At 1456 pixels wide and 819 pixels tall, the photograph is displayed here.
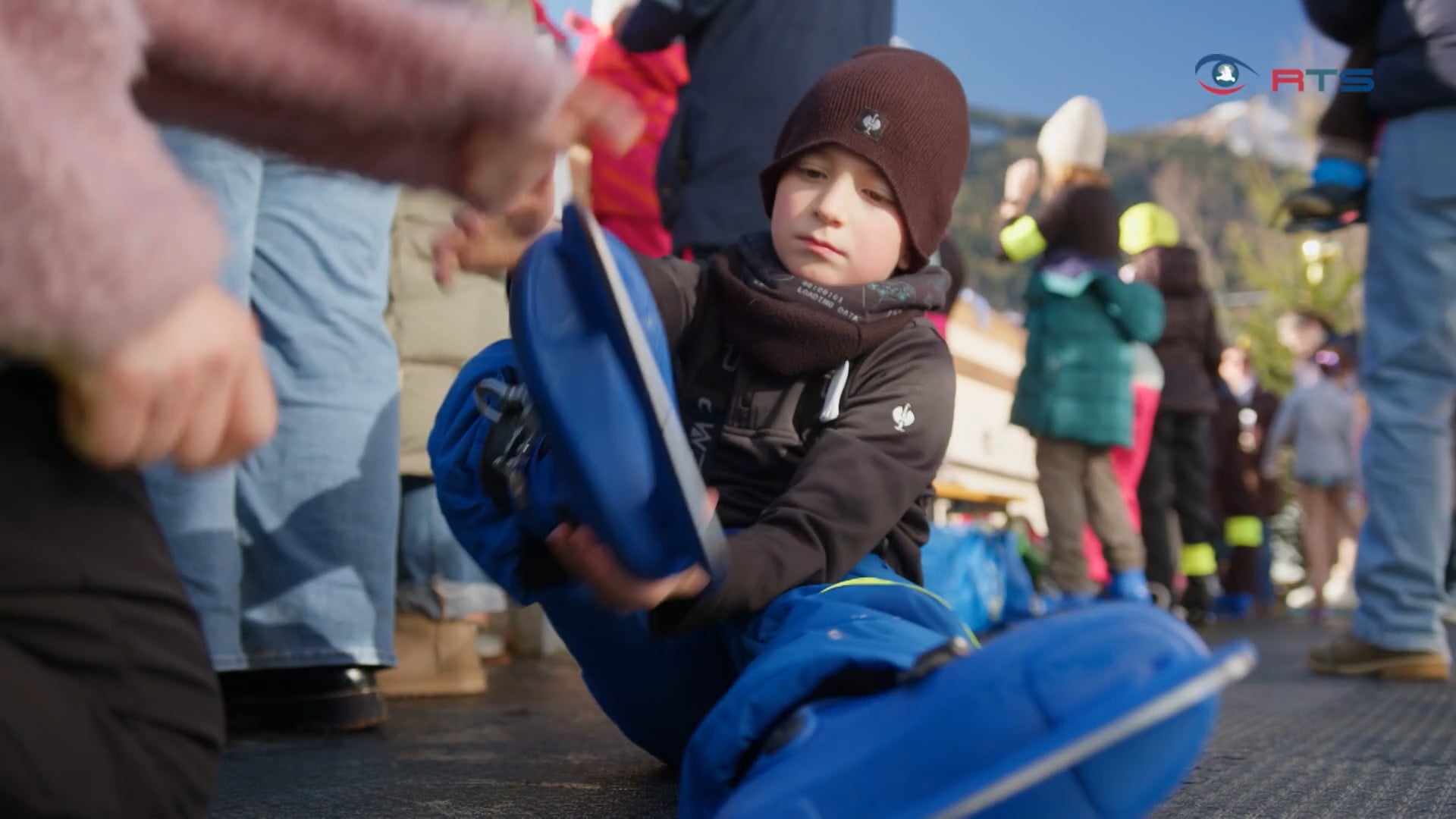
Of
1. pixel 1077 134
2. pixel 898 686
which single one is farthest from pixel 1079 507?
pixel 898 686

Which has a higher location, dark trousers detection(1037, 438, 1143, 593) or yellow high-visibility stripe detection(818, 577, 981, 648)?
yellow high-visibility stripe detection(818, 577, 981, 648)

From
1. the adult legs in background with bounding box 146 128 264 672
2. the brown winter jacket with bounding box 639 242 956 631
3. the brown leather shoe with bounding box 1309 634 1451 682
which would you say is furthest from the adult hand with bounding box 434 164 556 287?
the brown leather shoe with bounding box 1309 634 1451 682

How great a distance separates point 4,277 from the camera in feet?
1.93

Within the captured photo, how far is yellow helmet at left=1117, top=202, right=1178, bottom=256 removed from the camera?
6.01 metres

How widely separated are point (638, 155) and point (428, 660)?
1.23 meters

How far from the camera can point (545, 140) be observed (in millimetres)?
839

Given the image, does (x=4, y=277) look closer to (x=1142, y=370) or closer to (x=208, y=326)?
(x=208, y=326)

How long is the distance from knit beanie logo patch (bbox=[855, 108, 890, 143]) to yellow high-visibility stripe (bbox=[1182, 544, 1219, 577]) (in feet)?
17.1

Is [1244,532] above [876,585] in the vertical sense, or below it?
below

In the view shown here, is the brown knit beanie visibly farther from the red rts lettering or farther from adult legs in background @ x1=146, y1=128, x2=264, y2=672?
the red rts lettering

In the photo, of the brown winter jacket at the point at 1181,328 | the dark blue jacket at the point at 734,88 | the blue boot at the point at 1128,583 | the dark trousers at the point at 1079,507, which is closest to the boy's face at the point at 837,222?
the dark blue jacket at the point at 734,88

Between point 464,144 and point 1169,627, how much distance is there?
550 millimetres

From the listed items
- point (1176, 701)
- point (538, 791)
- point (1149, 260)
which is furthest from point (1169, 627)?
point (1149, 260)

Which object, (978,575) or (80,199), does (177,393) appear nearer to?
(80,199)
